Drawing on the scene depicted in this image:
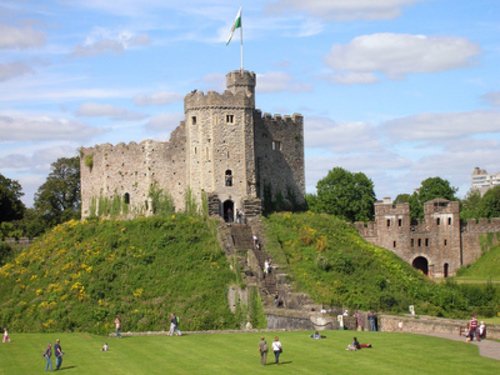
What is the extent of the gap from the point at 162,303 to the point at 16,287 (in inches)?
464

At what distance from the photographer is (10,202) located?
10844 centimetres

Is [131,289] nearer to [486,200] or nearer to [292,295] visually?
[292,295]

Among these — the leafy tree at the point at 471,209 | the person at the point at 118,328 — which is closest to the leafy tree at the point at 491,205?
the leafy tree at the point at 471,209

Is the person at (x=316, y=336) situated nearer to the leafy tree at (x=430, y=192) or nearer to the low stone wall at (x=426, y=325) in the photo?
the low stone wall at (x=426, y=325)

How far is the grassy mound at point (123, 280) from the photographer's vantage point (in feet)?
192

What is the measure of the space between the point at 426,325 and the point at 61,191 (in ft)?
213

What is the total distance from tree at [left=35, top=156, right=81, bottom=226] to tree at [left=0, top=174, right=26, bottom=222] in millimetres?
2741

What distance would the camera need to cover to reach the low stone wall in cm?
4753

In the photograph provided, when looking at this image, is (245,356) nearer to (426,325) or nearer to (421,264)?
(426,325)

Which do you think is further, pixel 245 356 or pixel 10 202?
pixel 10 202

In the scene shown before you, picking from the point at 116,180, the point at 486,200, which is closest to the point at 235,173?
the point at 116,180

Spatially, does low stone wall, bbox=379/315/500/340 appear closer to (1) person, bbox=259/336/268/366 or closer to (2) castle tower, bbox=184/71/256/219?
(1) person, bbox=259/336/268/366

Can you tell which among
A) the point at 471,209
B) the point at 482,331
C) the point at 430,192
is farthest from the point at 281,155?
the point at 471,209

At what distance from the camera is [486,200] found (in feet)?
419
